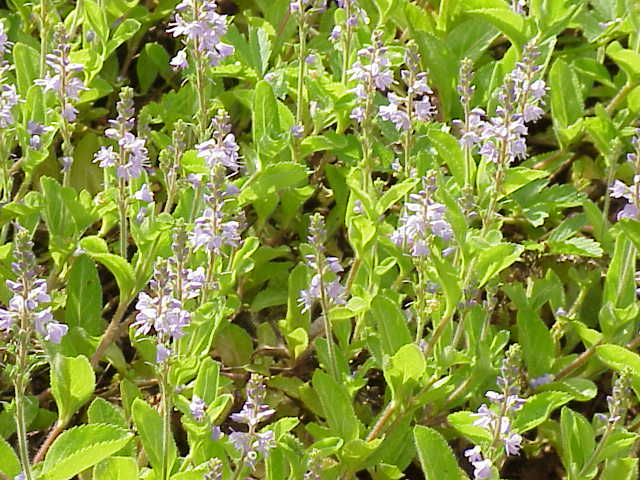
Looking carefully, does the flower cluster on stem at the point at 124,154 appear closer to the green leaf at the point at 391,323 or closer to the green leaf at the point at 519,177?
the green leaf at the point at 391,323

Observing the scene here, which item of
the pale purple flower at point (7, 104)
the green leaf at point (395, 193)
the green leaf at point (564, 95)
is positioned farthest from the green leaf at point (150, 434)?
the green leaf at point (564, 95)

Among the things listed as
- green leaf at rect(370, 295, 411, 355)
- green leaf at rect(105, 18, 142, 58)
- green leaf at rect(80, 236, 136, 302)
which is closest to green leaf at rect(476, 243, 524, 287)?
green leaf at rect(370, 295, 411, 355)

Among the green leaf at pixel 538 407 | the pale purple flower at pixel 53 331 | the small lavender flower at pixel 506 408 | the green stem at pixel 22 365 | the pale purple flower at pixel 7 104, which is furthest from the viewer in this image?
the pale purple flower at pixel 7 104

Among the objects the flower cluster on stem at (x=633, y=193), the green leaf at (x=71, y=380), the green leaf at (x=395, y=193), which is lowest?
the green leaf at (x=71, y=380)

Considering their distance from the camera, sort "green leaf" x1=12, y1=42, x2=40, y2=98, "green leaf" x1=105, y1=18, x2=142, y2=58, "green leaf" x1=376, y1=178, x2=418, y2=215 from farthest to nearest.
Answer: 1. "green leaf" x1=105, y1=18, x2=142, y2=58
2. "green leaf" x1=12, y1=42, x2=40, y2=98
3. "green leaf" x1=376, y1=178, x2=418, y2=215

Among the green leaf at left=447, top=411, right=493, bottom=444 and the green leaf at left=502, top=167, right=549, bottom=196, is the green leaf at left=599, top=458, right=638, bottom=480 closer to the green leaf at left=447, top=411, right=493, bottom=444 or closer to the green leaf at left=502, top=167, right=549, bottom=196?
the green leaf at left=447, top=411, right=493, bottom=444

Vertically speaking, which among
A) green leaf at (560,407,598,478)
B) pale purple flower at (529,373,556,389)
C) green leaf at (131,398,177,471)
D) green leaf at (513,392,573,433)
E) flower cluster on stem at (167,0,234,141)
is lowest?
pale purple flower at (529,373,556,389)

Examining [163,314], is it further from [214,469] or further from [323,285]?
[323,285]

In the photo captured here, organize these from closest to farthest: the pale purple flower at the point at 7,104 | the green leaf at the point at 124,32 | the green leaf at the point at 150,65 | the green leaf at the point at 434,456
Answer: the green leaf at the point at 434,456 → the pale purple flower at the point at 7,104 → the green leaf at the point at 124,32 → the green leaf at the point at 150,65

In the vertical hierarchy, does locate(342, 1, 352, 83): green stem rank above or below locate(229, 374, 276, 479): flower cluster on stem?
above
